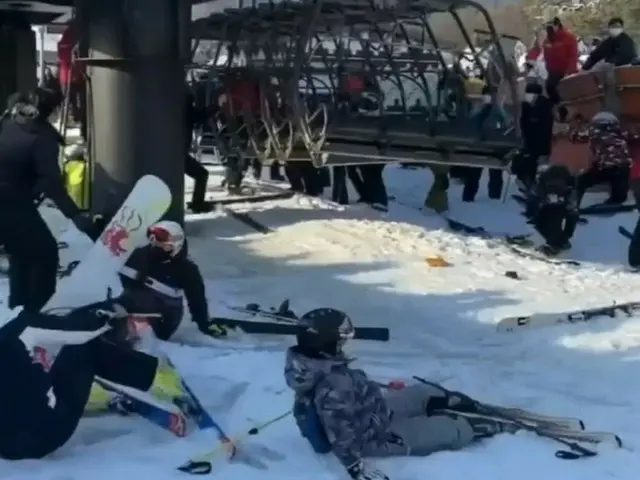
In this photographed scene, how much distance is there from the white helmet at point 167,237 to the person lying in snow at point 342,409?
1.88 metres

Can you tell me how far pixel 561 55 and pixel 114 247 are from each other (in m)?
9.71

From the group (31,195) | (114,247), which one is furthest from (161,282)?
(31,195)

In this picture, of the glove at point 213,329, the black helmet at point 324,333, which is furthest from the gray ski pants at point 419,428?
the glove at point 213,329

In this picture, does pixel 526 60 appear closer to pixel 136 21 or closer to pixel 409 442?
pixel 136 21

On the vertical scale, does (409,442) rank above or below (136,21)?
below

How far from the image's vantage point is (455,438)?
560 centimetres

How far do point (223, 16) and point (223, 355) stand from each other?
6416 mm

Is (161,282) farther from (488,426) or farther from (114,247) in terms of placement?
(488,426)

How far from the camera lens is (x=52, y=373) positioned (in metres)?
5.34

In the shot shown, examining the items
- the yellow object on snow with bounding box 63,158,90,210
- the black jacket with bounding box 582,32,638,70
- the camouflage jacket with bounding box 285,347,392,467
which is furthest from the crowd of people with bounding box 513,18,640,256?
the camouflage jacket with bounding box 285,347,392,467

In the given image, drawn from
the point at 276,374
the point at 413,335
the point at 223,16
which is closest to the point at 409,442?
the point at 276,374

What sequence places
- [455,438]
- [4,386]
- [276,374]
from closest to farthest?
1. [4,386]
2. [455,438]
3. [276,374]

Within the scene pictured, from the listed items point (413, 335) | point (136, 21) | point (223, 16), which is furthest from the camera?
point (223, 16)

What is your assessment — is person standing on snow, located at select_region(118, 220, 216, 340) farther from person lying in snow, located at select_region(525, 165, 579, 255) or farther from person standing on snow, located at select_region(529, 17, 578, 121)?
person standing on snow, located at select_region(529, 17, 578, 121)
